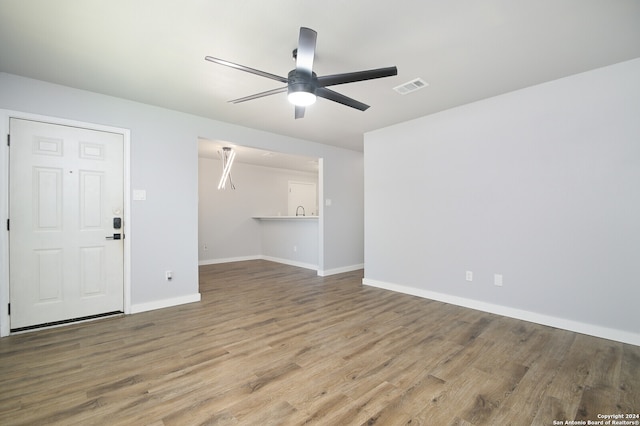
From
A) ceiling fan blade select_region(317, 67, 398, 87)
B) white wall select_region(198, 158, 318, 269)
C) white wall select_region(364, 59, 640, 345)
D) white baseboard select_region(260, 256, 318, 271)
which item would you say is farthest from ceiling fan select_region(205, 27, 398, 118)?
white baseboard select_region(260, 256, 318, 271)

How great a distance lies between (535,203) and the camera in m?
3.02

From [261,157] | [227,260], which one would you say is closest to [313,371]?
[261,157]

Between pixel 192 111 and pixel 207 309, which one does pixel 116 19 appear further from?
pixel 207 309

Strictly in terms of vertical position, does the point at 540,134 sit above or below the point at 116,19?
below

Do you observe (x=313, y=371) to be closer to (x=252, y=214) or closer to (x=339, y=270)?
(x=339, y=270)

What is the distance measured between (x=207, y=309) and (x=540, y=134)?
173 inches

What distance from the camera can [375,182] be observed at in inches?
184

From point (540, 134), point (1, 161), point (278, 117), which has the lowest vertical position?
point (1, 161)

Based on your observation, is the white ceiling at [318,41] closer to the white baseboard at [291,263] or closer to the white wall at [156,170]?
the white wall at [156,170]

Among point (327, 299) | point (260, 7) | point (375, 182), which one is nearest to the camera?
point (260, 7)

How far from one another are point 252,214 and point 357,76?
6081mm

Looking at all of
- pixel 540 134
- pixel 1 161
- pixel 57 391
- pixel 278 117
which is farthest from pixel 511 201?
pixel 1 161

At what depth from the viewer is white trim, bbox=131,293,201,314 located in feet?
11.1

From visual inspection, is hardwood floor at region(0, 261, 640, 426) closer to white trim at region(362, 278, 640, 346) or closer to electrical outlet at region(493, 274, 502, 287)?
white trim at region(362, 278, 640, 346)
